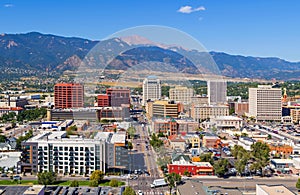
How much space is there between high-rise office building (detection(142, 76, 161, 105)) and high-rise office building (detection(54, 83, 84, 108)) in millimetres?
2158

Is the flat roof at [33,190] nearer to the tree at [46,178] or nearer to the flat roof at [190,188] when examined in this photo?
the tree at [46,178]

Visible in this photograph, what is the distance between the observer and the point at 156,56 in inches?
423

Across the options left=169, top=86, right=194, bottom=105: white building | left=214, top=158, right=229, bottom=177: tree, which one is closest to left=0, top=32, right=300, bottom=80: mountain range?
left=169, top=86, right=194, bottom=105: white building

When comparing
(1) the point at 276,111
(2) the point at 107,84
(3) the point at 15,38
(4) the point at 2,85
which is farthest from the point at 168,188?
(3) the point at 15,38

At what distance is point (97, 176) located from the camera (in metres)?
5.30

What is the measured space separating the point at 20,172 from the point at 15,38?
47.2m

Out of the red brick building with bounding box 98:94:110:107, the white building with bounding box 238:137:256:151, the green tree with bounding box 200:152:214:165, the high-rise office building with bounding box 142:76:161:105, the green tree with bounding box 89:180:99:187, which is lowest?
the green tree with bounding box 89:180:99:187

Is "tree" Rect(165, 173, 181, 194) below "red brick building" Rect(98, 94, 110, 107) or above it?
below

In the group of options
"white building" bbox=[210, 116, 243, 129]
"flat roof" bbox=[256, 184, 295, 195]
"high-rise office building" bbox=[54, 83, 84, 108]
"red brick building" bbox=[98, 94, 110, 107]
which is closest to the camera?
"flat roof" bbox=[256, 184, 295, 195]

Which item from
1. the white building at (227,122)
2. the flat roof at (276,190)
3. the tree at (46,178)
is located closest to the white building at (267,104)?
the white building at (227,122)

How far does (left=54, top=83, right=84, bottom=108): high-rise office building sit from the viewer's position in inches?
481

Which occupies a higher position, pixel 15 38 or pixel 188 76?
pixel 15 38

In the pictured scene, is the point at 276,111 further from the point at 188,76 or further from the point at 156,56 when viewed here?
the point at 156,56

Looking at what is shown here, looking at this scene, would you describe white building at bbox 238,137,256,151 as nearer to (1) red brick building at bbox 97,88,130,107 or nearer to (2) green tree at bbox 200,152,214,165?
(2) green tree at bbox 200,152,214,165
